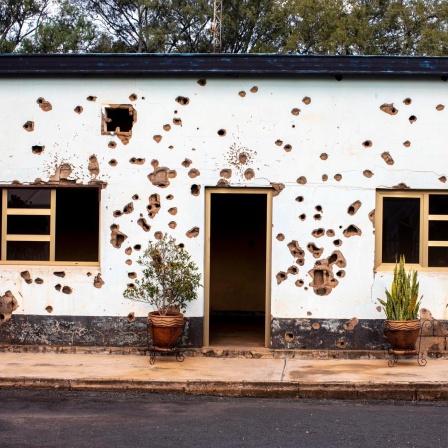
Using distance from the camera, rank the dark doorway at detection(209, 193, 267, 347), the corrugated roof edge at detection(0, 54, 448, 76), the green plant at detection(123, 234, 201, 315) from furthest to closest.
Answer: the dark doorway at detection(209, 193, 267, 347), the corrugated roof edge at detection(0, 54, 448, 76), the green plant at detection(123, 234, 201, 315)

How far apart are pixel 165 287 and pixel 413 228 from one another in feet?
11.3

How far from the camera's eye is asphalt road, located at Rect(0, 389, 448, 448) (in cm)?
757

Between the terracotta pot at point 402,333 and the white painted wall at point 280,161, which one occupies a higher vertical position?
the white painted wall at point 280,161

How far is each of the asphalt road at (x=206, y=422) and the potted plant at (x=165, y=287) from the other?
4.78 ft

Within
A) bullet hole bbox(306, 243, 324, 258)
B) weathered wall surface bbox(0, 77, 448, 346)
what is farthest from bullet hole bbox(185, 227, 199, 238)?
bullet hole bbox(306, 243, 324, 258)

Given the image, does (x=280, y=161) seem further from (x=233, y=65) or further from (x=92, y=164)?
(x=92, y=164)

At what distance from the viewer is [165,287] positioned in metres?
11.3

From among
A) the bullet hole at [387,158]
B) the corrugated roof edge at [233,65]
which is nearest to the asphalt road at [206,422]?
the bullet hole at [387,158]

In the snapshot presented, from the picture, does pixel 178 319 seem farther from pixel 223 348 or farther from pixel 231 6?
Answer: pixel 231 6

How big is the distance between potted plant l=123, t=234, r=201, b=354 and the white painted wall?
0.60 feet

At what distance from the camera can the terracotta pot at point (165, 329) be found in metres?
11.0

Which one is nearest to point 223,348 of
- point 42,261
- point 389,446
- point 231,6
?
point 42,261

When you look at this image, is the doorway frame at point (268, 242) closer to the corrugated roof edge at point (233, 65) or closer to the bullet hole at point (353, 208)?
Result: the bullet hole at point (353, 208)

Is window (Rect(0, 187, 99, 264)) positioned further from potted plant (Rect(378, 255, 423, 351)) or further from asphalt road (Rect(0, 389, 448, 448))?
potted plant (Rect(378, 255, 423, 351))
